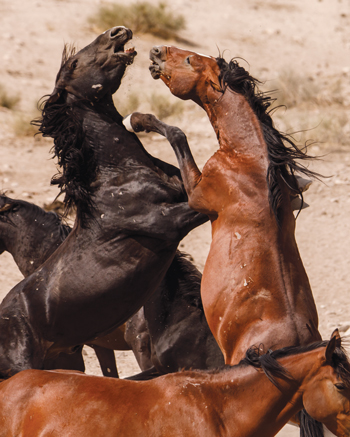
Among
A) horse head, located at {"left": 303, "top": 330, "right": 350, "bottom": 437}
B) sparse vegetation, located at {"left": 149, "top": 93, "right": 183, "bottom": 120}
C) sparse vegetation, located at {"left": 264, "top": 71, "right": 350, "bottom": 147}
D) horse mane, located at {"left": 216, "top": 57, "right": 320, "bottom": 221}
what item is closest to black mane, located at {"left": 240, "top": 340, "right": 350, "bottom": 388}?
horse head, located at {"left": 303, "top": 330, "right": 350, "bottom": 437}

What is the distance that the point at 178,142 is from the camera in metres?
4.38

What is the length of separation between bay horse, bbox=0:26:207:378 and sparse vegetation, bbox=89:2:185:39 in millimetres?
14837

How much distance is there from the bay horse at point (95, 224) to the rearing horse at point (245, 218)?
320mm

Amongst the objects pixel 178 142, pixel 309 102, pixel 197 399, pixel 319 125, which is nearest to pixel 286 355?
pixel 197 399

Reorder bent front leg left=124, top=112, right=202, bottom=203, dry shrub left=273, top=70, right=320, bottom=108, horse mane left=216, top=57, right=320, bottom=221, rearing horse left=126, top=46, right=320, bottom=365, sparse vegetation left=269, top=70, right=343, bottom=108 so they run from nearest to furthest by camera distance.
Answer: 1. rearing horse left=126, top=46, right=320, bottom=365
2. horse mane left=216, top=57, right=320, bottom=221
3. bent front leg left=124, top=112, right=202, bottom=203
4. sparse vegetation left=269, top=70, right=343, bottom=108
5. dry shrub left=273, top=70, right=320, bottom=108

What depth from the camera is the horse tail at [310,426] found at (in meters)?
3.58

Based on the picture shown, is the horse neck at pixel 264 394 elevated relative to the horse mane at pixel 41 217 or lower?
lower

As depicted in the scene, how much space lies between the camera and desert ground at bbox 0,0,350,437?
30.0ft

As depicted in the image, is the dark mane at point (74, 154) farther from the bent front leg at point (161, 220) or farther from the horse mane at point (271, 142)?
the horse mane at point (271, 142)

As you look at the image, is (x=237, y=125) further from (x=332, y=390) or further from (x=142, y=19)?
(x=142, y=19)

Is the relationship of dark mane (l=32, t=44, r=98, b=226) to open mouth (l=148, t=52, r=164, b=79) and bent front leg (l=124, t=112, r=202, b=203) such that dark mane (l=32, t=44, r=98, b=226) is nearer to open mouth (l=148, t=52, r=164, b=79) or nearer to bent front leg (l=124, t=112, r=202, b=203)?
bent front leg (l=124, t=112, r=202, b=203)

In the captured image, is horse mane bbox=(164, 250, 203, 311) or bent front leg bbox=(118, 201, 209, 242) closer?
bent front leg bbox=(118, 201, 209, 242)

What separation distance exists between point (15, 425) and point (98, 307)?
1105 mm

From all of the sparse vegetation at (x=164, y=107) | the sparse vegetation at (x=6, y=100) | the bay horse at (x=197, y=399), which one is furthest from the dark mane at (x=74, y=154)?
the sparse vegetation at (x=6, y=100)
